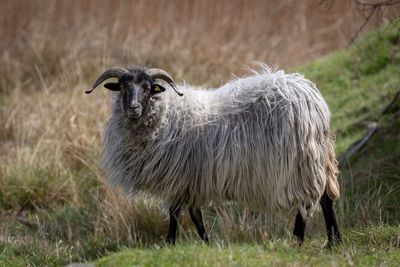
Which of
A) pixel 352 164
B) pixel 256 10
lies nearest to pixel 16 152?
pixel 352 164

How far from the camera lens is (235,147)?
738cm

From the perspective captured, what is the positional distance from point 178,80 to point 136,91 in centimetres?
694

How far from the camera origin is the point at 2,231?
376 inches

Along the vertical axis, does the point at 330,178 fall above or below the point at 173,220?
above

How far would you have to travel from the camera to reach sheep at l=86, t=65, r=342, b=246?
733 cm

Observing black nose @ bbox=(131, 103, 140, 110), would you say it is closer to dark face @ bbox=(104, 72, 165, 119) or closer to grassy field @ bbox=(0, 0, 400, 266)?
dark face @ bbox=(104, 72, 165, 119)

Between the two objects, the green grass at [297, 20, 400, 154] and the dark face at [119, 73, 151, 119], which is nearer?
the dark face at [119, 73, 151, 119]

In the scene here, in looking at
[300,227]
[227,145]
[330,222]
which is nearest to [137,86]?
[227,145]

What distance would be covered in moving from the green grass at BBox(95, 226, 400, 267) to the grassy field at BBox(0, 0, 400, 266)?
16 mm

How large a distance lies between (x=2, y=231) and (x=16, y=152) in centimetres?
209

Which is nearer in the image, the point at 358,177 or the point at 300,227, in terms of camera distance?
the point at 300,227

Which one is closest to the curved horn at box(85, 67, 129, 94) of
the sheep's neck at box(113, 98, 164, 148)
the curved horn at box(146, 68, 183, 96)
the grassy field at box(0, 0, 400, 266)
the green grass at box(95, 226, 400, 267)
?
the curved horn at box(146, 68, 183, 96)

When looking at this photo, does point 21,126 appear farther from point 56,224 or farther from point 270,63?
point 270,63

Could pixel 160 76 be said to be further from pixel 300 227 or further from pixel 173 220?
pixel 300 227
